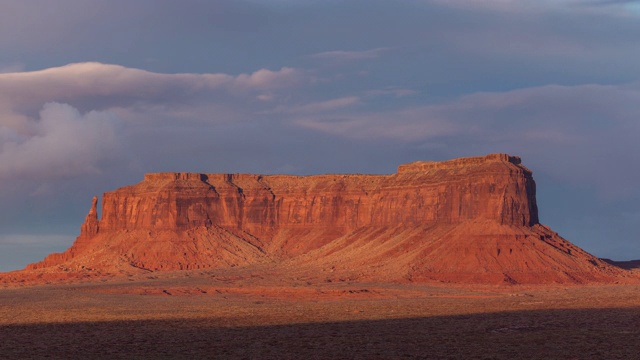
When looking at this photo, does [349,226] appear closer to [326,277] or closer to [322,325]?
[326,277]

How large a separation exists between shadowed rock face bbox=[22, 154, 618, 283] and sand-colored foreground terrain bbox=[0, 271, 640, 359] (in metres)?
19.2

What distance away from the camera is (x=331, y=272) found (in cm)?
12056

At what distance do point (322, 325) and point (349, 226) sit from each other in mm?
98382

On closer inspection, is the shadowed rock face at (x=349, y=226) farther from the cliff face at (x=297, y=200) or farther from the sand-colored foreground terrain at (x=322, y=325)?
the sand-colored foreground terrain at (x=322, y=325)

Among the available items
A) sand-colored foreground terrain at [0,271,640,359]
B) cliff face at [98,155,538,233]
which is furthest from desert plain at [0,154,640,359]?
cliff face at [98,155,538,233]

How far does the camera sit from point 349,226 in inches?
5930

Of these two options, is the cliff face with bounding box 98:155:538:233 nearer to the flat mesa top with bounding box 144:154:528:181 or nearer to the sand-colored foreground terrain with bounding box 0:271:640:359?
the flat mesa top with bounding box 144:154:528:181

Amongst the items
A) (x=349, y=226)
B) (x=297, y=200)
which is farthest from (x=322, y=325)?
(x=297, y=200)

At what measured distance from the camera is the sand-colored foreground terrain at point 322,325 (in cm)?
3997

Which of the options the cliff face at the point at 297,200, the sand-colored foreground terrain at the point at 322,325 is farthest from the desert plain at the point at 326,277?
the cliff face at the point at 297,200

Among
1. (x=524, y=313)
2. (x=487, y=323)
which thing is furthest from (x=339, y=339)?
(x=524, y=313)

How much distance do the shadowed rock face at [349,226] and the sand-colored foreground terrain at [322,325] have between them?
19.2 meters

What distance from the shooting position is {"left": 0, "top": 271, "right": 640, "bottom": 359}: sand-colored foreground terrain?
1574 inches

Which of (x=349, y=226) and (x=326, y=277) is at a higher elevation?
(x=349, y=226)
